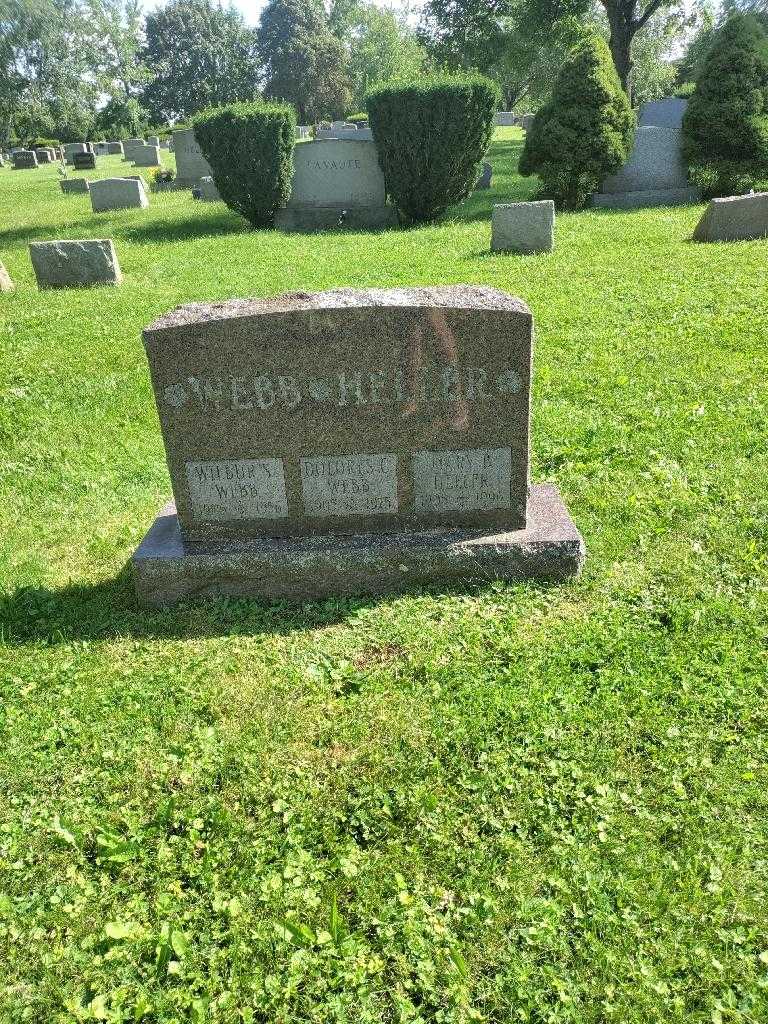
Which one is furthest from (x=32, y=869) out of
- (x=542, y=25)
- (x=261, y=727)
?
(x=542, y=25)

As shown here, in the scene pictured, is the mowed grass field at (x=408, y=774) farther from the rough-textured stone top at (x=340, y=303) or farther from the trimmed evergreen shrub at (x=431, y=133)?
the trimmed evergreen shrub at (x=431, y=133)

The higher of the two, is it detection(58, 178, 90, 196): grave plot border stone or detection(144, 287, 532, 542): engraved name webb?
detection(58, 178, 90, 196): grave plot border stone

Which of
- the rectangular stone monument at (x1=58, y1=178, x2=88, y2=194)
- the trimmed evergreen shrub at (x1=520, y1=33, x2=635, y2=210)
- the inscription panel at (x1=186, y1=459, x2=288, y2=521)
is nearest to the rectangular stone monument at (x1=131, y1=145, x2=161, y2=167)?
the rectangular stone monument at (x1=58, y1=178, x2=88, y2=194)

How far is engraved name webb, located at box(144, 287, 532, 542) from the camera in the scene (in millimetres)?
3678

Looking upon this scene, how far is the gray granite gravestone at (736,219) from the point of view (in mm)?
11141

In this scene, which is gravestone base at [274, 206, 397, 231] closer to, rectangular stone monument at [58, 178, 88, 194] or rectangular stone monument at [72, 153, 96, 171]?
rectangular stone monument at [58, 178, 88, 194]

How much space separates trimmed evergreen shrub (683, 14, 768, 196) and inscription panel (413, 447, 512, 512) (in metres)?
14.1

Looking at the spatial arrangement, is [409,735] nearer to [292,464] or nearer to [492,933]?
[492,933]

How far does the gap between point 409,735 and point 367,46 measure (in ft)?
264

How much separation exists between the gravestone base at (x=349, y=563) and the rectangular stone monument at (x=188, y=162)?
817 inches

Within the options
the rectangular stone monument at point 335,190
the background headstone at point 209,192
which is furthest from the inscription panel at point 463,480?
the background headstone at point 209,192

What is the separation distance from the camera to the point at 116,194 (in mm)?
18297

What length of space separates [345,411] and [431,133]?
12.8 metres

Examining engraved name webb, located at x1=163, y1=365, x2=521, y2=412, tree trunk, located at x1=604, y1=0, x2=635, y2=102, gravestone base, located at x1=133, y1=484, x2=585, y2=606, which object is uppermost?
tree trunk, located at x1=604, y1=0, x2=635, y2=102
